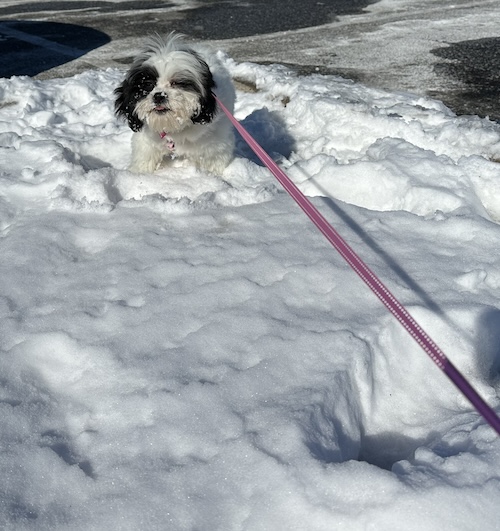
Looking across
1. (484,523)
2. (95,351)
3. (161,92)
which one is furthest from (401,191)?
(484,523)

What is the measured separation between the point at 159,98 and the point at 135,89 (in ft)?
0.62

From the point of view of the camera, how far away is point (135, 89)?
3.53 meters

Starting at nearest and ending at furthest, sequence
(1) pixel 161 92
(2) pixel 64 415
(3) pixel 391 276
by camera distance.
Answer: (2) pixel 64 415 < (3) pixel 391 276 < (1) pixel 161 92

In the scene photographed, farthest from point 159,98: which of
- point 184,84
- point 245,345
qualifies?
point 245,345

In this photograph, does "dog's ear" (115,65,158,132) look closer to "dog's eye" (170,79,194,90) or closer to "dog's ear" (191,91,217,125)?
"dog's eye" (170,79,194,90)

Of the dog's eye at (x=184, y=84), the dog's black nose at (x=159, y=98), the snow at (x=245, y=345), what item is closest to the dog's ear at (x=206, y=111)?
the dog's eye at (x=184, y=84)

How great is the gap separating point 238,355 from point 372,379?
0.51 metres

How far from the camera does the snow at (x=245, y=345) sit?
1.74m

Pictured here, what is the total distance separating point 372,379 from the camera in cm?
229

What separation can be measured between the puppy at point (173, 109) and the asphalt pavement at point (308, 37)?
2518mm

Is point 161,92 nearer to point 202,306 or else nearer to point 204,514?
point 202,306

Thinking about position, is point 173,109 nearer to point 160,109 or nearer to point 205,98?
point 160,109

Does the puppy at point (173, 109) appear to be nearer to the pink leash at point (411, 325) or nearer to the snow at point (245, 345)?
the snow at point (245, 345)

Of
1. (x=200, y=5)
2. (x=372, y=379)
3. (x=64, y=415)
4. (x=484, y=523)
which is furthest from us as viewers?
(x=200, y=5)
